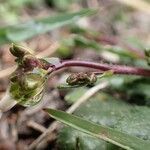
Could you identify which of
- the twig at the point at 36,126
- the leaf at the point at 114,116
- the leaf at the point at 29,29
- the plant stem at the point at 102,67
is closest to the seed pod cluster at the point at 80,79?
the plant stem at the point at 102,67

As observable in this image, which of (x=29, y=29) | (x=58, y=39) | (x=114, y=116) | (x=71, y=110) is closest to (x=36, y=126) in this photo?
(x=71, y=110)

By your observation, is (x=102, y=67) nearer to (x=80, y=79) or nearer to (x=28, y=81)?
(x=80, y=79)

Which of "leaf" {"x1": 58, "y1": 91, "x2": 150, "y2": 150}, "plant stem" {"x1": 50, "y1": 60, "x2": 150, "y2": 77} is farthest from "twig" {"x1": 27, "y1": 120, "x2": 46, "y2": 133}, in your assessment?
"plant stem" {"x1": 50, "y1": 60, "x2": 150, "y2": 77}

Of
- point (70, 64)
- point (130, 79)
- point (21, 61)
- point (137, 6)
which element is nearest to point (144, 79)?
point (130, 79)

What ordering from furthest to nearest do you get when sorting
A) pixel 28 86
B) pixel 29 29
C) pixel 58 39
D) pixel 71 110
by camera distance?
pixel 58 39 < pixel 29 29 < pixel 71 110 < pixel 28 86

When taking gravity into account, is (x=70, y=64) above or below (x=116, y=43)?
above

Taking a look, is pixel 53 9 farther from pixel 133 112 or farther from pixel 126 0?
pixel 133 112
